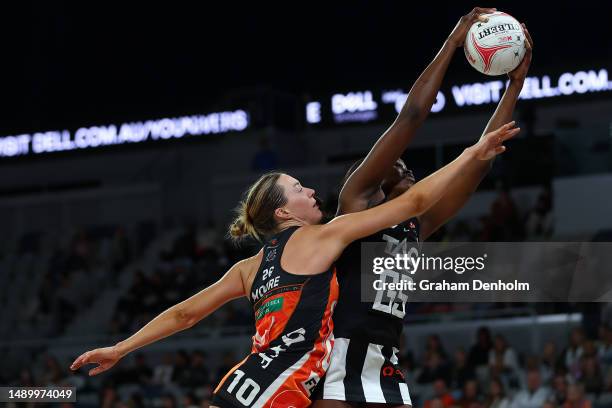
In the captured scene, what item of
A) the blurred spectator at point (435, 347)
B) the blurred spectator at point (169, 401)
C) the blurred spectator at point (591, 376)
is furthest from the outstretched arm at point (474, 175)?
the blurred spectator at point (169, 401)

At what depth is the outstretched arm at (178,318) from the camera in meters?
4.62

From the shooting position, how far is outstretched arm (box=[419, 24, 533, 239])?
473cm

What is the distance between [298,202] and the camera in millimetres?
4551

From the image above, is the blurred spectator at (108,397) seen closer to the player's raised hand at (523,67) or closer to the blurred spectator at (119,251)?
the blurred spectator at (119,251)

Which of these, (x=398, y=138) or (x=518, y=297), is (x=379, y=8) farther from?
(x=398, y=138)

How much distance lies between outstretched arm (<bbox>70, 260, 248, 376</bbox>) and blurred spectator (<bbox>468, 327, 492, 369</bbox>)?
299 inches

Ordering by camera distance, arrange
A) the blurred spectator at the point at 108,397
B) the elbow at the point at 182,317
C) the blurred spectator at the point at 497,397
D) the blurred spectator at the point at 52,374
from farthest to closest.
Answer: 1. the blurred spectator at the point at 52,374
2. the blurred spectator at the point at 108,397
3. the blurred spectator at the point at 497,397
4. the elbow at the point at 182,317

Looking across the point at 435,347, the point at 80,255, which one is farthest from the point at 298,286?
→ the point at 80,255

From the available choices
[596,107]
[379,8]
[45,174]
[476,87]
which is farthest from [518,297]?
[45,174]

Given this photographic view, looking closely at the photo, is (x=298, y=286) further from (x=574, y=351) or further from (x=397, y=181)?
(x=574, y=351)

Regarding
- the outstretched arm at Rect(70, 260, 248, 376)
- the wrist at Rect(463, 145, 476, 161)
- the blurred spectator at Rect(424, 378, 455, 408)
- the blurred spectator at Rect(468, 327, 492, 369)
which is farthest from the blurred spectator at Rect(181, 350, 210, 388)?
the wrist at Rect(463, 145, 476, 161)

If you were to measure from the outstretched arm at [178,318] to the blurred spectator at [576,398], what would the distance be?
636cm

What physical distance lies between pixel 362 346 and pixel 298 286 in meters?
0.39

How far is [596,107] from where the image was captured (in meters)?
17.3
